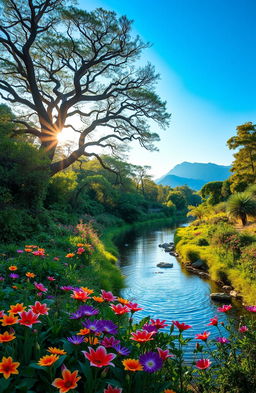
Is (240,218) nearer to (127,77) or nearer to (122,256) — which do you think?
(122,256)

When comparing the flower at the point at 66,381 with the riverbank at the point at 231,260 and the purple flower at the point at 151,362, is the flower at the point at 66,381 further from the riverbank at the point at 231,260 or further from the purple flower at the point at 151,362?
the riverbank at the point at 231,260

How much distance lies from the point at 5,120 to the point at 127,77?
22.5 ft

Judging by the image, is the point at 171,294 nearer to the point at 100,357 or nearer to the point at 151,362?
the point at 151,362

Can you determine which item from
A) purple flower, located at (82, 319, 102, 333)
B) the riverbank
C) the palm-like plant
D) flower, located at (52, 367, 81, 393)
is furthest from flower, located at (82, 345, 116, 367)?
the palm-like plant

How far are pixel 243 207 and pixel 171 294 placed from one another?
911cm

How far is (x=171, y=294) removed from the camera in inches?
413

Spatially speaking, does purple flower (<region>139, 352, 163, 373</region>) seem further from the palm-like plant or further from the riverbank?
the palm-like plant

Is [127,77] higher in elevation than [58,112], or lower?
higher

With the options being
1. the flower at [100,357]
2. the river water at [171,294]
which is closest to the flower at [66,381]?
the flower at [100,357]

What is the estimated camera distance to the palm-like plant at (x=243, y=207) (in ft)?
55.7

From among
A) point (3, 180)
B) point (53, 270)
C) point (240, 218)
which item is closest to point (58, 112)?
point (3, 180)

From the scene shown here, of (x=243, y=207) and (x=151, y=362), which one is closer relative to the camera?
(x=151, y=362)

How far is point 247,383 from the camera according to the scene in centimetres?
246

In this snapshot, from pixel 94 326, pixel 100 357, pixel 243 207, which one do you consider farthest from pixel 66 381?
pixel 243 207
